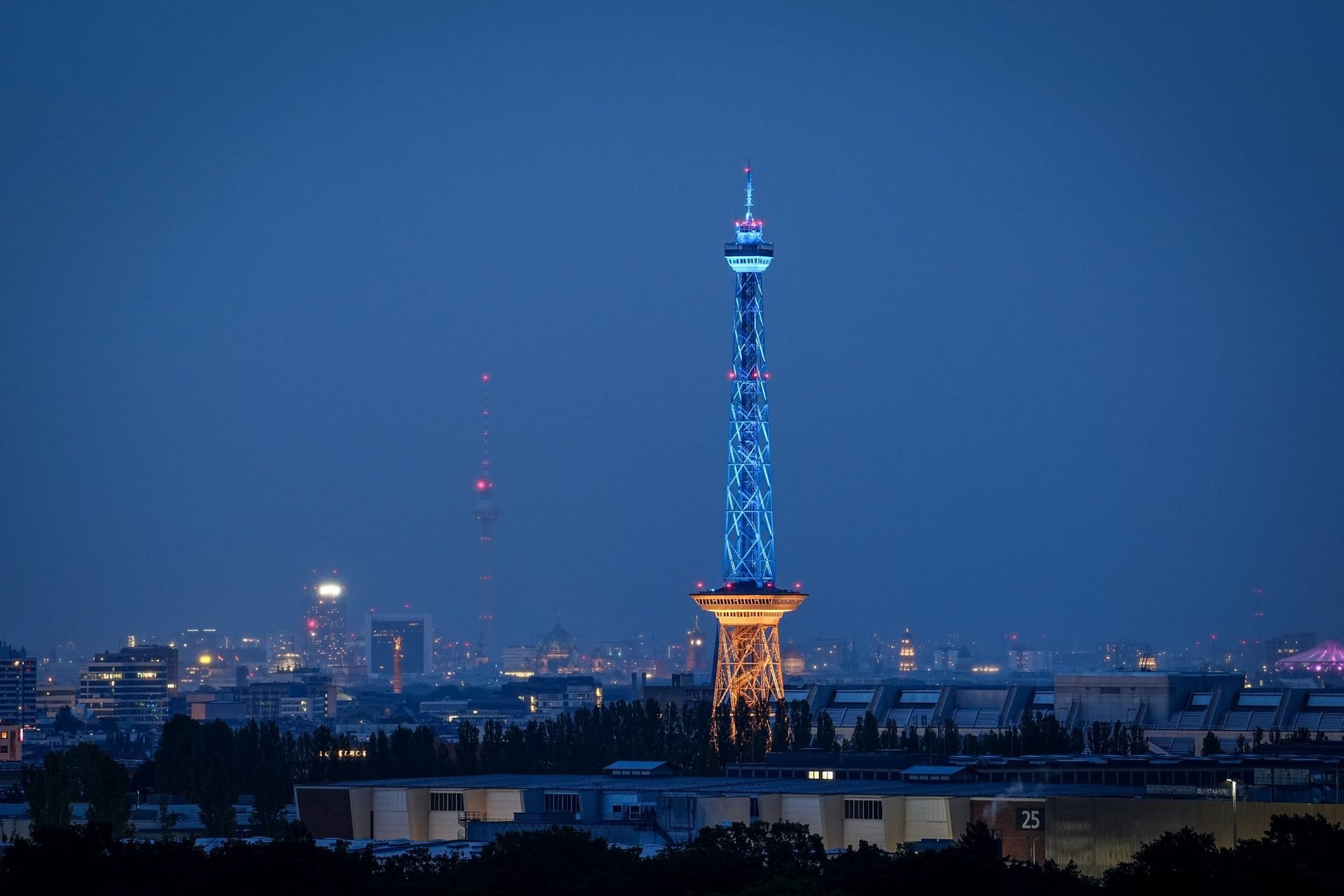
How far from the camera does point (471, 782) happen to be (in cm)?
8719

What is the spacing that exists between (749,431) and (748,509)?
143 inches

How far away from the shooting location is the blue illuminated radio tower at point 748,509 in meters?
115

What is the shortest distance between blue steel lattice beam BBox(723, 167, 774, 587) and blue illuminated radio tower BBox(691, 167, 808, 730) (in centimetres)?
3

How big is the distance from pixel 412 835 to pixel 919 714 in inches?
1855

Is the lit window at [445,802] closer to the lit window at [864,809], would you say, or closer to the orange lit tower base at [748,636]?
the lit window at [864,809]

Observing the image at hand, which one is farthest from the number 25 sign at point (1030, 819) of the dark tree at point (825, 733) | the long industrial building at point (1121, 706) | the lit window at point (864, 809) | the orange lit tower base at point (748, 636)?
the orange lit tower base at point (748, 636)

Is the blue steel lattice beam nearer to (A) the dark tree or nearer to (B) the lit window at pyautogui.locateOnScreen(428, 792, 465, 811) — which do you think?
(A) the dark tree

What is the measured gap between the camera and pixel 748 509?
11831cm

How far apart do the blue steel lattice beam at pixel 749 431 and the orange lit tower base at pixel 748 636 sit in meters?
1.72

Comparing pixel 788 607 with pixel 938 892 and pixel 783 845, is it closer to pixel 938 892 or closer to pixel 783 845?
pixel 783 845

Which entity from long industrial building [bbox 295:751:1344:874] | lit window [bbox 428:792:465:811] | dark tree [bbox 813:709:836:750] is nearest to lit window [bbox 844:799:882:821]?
long industrial building [bbox 295:751:1344:874]

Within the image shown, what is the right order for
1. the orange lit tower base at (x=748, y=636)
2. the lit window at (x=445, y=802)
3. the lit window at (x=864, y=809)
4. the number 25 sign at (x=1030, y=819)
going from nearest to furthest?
the number 25 sign at (x=1030, y=819), the lit window at (x=864, y=809), the lit window at (x=445, y=802), the orange lit tower base at (x=748, y=636)

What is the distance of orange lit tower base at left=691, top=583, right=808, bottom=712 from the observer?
114 m

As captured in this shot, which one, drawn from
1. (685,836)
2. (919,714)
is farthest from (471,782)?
(919,714)
